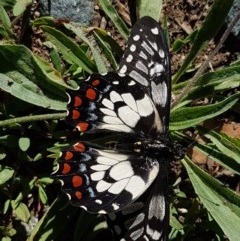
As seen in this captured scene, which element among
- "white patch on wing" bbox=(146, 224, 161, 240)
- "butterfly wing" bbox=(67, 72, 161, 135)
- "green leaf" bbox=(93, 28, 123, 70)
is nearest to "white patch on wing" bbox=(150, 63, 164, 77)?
"butterfly wing" bbox=(67, 72, 161, 135)

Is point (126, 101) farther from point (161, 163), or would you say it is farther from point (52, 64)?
point (52, 64)

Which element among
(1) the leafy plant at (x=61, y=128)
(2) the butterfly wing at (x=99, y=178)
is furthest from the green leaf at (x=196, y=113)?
(2) the butterfly wing at (x=99, y=178)

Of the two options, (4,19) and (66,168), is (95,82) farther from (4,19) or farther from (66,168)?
(4,19)

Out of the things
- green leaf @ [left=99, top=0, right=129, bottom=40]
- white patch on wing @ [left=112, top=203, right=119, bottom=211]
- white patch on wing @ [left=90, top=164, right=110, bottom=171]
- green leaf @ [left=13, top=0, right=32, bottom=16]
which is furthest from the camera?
green leaf @ [left=99, top=0, right=129, bottom=40]

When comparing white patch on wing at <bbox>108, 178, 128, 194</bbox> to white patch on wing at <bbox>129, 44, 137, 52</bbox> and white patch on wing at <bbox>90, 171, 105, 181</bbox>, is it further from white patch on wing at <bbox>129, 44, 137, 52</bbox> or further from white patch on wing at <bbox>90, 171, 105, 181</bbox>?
white patch on wing at <bbox>129, 44, 137, 52</bbox>

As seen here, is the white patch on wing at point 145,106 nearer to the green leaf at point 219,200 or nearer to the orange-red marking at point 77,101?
the orange-red marking at point 77,101

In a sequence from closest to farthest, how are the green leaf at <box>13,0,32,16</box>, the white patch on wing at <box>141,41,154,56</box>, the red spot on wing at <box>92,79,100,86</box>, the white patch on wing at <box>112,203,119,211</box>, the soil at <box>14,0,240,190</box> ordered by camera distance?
1. the white patch on wing at <box>112,203,119,211</box>
2. the red spot on wing at <box>92,79,100,86</box>
3. the white patch on wing at <box>141,41,154,56</box>
4. the green leaf at <box>13,0,32,16</box>
5. the soil at <box>14,0,240,190</box>

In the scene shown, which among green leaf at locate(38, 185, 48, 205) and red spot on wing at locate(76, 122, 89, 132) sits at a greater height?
red spot on wing at locate(76, 122, 89, 132)
